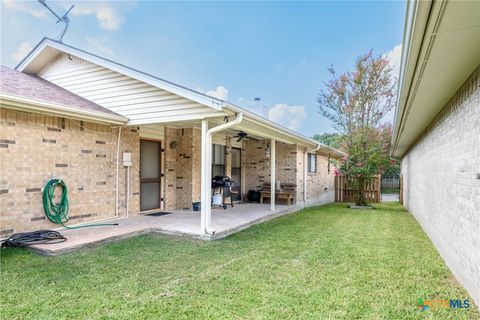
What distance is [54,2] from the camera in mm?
7707

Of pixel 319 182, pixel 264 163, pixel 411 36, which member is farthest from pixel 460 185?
pixel 319 182

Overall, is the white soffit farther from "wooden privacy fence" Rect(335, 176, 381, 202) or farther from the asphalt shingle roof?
"wooden privacy fence" Rect(335, 176, 381, 202)

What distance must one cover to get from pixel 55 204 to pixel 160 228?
211 centimetres

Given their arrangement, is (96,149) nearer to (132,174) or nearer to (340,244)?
(132,174)

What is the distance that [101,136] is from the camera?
20.7ft

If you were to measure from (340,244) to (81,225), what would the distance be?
5.38m

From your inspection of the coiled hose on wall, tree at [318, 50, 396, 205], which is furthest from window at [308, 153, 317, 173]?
the coiled hose on wall

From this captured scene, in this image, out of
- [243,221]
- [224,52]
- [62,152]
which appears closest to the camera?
[62,152]

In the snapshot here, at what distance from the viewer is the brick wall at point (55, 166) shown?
4766mm

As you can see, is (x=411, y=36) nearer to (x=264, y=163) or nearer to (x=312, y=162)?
(x=264, y=163)

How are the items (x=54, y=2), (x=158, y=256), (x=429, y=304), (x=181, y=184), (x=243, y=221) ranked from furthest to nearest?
1. (x=181, y=184)
2. (x=54, y=2)
3. (x=243, y=221)
4. (x=158, y=256)
5. (x=429, y=304)

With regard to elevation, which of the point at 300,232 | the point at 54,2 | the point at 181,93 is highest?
the point at 54,2

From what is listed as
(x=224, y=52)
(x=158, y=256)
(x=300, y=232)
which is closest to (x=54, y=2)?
(x=158, y=256)

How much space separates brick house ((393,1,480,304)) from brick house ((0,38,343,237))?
3.03 metres
